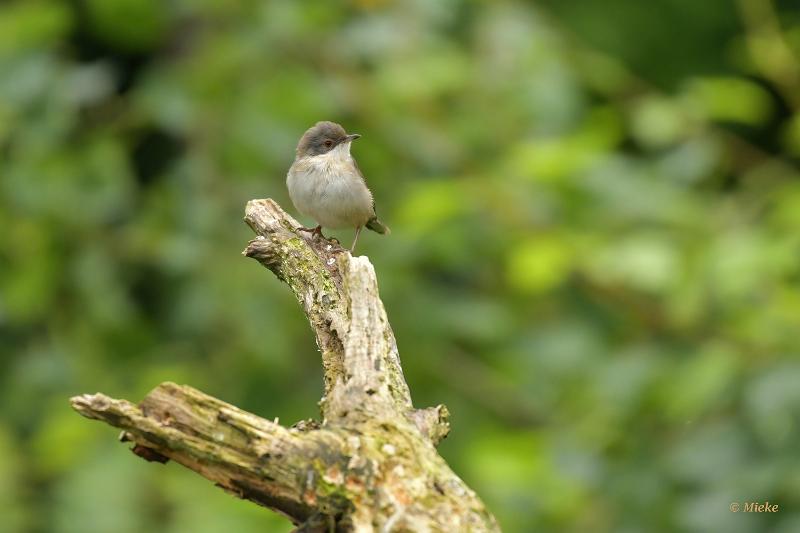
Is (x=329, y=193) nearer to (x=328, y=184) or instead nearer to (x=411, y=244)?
(x=328, y=184)

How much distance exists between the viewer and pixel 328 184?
6.19 metres

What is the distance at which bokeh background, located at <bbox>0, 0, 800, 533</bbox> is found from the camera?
261 inches

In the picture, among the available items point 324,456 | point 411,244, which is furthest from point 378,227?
point 324,456

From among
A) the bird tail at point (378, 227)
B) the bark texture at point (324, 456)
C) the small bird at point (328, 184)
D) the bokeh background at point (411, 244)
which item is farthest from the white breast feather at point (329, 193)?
the bark texture at point (324, 456)

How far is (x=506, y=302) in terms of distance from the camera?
798 centimetres

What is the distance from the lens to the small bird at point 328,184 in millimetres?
6145

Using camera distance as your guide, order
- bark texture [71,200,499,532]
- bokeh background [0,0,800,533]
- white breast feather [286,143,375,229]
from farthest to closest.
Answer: bokeh background [0,0,800,533], white breast feather [286,143,375,229], bark texture [71,200,499,532]

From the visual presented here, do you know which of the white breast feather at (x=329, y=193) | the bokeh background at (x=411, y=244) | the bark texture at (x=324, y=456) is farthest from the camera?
the bokeh background at (x=411, y=244)

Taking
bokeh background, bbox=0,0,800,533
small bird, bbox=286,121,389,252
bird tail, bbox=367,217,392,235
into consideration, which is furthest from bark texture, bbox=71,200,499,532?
bird tail, bbox=367,217,392,235

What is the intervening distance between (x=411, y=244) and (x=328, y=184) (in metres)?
1.42

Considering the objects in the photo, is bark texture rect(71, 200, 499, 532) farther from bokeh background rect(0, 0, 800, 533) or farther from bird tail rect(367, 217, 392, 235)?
bird tail rect(367, 217, 392, 235)

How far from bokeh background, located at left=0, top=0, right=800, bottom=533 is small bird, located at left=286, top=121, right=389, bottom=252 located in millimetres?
533

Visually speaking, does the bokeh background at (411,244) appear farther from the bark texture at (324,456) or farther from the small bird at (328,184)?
the bark texture at (324,456)

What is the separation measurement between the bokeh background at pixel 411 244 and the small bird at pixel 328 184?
53 cm
